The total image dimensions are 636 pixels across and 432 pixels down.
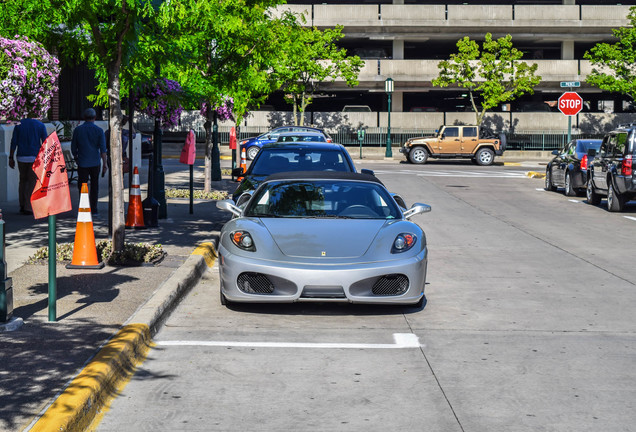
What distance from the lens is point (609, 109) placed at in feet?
222

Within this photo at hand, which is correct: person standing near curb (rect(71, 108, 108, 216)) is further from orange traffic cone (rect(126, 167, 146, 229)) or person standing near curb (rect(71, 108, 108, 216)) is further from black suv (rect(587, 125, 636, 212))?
black suv (rect(587, 125, 636, 212))

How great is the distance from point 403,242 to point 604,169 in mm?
13217

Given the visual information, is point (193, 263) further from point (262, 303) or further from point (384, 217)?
point (384, 217)

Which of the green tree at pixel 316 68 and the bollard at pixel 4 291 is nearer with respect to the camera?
the bollard at pixel 4 291

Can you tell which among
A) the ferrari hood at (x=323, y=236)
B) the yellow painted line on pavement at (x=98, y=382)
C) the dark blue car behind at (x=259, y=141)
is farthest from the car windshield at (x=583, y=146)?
the yellow painted line on pavement at (x=98, y=382)

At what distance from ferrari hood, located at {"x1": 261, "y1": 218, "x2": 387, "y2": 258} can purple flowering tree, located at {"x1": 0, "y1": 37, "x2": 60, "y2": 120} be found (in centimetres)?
258

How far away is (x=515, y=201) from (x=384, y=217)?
1441cm

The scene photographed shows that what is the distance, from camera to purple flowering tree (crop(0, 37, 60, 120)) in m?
8.82

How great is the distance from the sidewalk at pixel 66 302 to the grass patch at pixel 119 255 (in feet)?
0.53

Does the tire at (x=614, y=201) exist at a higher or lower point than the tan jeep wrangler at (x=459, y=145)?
lower

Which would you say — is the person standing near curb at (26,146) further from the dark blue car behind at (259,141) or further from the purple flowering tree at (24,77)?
the dark blue car behind at (259,141)

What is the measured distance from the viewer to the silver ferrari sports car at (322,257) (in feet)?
28.5

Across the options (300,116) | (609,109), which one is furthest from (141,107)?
(609,109)

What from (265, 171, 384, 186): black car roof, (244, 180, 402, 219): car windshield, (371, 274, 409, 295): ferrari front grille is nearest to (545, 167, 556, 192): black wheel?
(265, 171, 384, 186): black car roof
